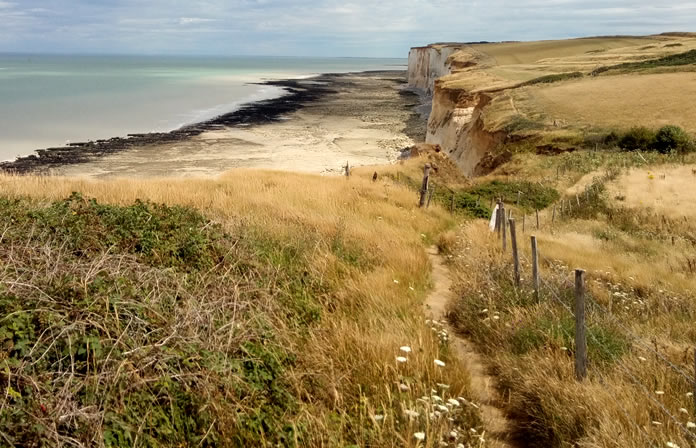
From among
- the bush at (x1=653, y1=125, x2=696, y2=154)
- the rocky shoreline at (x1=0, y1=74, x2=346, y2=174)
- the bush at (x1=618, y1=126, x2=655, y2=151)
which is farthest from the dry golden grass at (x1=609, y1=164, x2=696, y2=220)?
the rocky shoreline at (x1=0, y1=74, x2=346, y2=174)

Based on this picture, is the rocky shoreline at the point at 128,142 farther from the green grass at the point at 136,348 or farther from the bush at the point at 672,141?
the bush at the point at 672,141

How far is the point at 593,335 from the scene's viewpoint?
16.2ft

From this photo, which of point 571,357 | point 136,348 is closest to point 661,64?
point 571,357

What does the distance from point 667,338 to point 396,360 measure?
3140mm

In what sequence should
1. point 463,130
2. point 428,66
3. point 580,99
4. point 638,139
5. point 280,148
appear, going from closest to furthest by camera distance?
point 638,139
point 580,99
point 463,130
point 280,148
point 428,66

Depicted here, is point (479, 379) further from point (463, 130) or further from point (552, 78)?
point (552, 78)

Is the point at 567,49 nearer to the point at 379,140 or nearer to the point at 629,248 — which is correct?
the point at 379,140

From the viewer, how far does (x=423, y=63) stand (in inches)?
4833

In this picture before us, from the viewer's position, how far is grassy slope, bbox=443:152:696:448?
12.1 feet

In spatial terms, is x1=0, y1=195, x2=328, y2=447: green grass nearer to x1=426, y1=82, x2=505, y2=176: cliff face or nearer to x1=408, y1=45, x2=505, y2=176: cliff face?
x1=426, y1=82, x2=505, y2=176: cliff face

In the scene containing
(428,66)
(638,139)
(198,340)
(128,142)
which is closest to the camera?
(198,340)

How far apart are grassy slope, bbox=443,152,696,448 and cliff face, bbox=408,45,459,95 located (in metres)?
88.9

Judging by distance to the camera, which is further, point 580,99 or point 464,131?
point 464,131

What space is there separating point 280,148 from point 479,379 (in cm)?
3777
